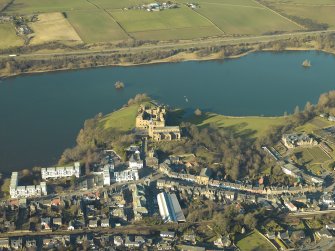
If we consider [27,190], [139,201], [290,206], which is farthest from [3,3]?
[290,206]

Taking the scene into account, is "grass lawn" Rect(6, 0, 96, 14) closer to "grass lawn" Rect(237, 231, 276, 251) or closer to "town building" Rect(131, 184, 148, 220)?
"town building" Rect(131, 184, 148, 220)

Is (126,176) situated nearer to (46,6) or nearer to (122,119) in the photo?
(122,119)

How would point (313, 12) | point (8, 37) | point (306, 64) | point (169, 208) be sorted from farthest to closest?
point (313, 12), point (8, 37), point (306, 64), point (169, 208)

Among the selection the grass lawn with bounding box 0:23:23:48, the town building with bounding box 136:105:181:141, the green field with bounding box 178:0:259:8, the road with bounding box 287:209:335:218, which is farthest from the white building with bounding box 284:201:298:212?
the green field with bounding box 178:0:259:8

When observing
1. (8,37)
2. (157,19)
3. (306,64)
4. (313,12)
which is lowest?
(306,64)

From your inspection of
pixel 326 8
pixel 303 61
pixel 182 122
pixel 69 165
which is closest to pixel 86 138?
pixel 69 165
